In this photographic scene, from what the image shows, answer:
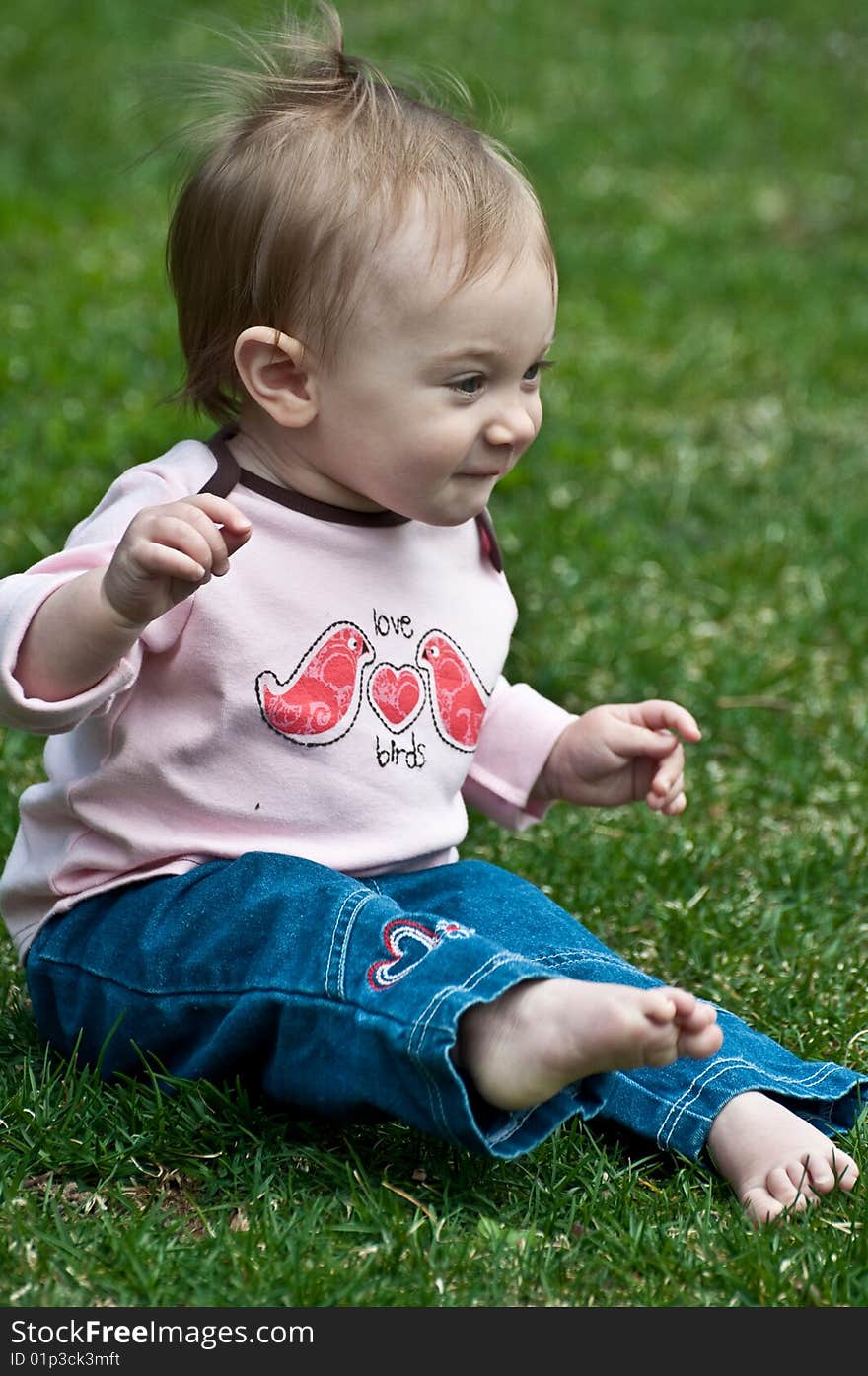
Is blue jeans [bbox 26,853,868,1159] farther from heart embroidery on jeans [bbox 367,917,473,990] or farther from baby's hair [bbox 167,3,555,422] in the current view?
baby's hair [bbox 167,3,555,422]

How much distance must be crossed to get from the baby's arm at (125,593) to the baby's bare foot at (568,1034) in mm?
601

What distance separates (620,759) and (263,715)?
0.62 metres

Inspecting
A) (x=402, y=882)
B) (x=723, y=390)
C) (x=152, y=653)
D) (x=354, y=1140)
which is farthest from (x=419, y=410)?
(x=723, y=390)

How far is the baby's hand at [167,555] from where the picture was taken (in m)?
2.11

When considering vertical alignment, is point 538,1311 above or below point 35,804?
above

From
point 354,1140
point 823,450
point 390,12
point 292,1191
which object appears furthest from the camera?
point 390,12

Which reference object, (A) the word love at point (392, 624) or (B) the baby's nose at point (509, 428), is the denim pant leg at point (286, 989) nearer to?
(A) the word love at point (392, 624)

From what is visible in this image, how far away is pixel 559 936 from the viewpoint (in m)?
2.60

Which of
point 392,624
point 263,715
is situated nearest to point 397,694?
point 392,624

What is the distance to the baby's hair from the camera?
2.45 meters

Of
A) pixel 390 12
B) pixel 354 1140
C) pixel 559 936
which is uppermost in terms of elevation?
pixel 559 936

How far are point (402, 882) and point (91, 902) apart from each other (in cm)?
44

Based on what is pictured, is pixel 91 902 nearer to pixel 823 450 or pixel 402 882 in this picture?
pixel 402 882

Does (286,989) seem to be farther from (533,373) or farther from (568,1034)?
(533,373)
